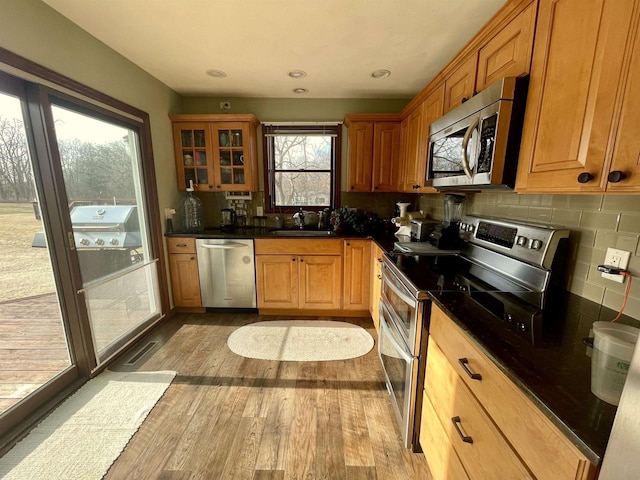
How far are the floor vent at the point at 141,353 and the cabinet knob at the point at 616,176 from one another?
9.75ft

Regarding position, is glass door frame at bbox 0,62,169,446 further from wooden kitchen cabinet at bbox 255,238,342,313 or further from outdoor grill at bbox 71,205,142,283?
wooden kitchen cabinet at bbox 255,238,342,313

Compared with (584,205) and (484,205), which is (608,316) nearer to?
(584,205)

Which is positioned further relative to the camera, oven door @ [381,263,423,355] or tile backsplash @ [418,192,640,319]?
oven door @ [381,263,423,355]

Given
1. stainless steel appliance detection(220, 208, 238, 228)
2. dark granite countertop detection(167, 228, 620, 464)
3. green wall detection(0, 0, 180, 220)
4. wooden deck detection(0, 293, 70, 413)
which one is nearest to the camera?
dark granite countertop detection(167, 228, 620, 464)

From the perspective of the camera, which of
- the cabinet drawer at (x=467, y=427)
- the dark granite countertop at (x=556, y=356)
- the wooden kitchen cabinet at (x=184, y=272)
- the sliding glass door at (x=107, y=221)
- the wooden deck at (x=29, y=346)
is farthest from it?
the wooden kitchen cabinet at (x=184, y=272)

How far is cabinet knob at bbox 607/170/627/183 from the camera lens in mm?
763

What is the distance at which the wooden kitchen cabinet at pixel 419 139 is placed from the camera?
A: 6.70ft

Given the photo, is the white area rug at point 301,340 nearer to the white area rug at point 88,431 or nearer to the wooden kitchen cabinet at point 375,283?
the wooden kitchen cabinet at point 375,283

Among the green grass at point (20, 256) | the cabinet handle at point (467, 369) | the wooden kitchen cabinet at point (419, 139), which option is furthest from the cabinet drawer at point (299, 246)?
the cabinet handle at point (467, 369)

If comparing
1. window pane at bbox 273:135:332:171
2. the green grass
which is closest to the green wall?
the green grass

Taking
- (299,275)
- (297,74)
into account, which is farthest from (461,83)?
(299,275)

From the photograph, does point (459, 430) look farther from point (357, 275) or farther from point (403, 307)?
point (357, 275)

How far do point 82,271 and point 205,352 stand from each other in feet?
3.64

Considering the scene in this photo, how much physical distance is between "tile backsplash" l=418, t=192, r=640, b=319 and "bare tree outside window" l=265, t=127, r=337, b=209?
223cm
